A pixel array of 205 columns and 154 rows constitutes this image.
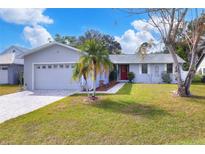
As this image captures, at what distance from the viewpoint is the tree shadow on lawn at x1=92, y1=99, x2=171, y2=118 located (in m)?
8.14

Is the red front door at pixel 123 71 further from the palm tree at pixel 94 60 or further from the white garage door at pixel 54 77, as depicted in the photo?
the palm tree at pixel 94 60

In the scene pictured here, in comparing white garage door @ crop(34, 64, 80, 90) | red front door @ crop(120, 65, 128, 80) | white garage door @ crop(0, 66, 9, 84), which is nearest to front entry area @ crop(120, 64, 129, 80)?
red front door @ crop(120, 65, 128, 80)

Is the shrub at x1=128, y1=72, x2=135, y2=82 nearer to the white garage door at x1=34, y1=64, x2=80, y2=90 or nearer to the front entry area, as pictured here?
the front entry area

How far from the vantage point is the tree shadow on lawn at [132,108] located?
26.7ft

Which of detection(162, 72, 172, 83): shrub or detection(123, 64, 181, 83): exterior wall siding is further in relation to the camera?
detection(123, 64, 181, 83): exterior wall siding

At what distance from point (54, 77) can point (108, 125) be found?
10030 millimetres

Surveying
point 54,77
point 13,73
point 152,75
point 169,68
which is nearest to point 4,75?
point 13,73

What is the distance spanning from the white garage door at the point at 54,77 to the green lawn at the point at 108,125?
650 cm

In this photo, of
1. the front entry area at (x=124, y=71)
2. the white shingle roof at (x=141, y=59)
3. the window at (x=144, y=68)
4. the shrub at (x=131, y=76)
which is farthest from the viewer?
the front entry area at (x=124, y=71)

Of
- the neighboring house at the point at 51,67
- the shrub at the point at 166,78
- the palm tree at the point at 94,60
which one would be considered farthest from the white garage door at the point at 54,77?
the shrub at the point at 166,78
